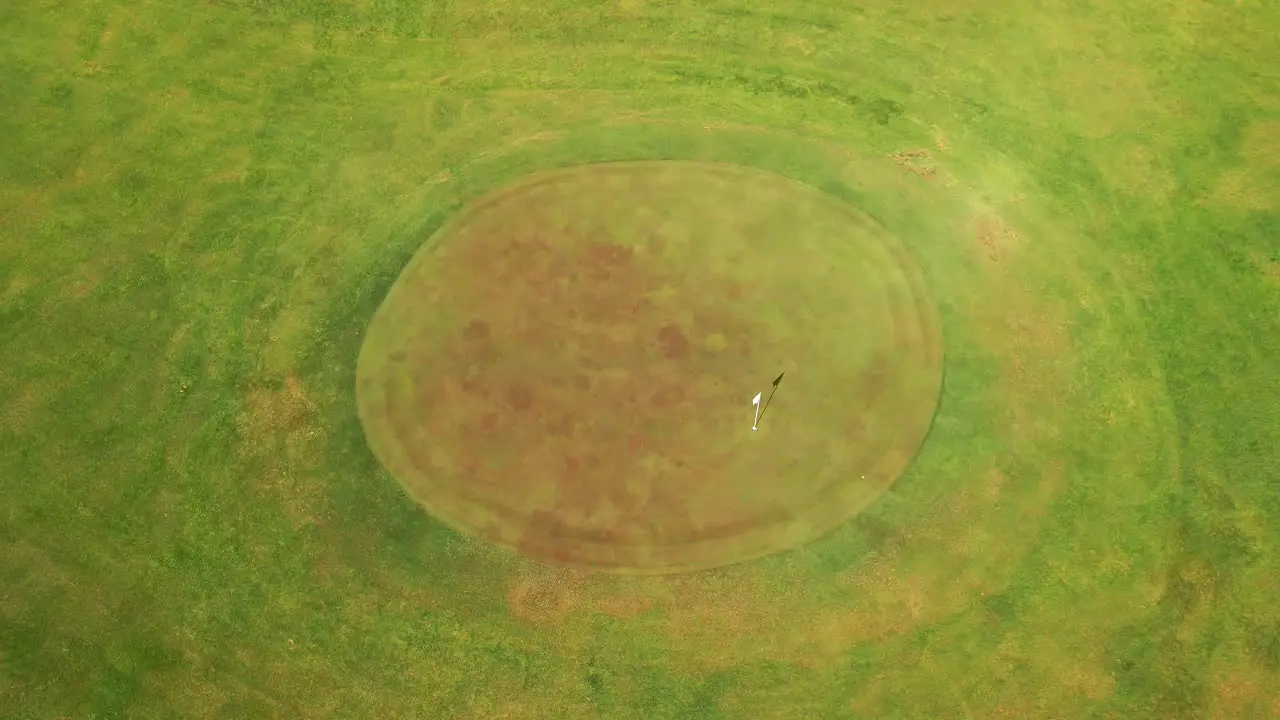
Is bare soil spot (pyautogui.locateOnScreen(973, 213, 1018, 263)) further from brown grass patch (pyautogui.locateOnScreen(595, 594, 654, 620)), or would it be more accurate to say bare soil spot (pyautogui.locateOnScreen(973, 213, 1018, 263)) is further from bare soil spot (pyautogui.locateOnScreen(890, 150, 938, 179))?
brown grass patch (pyautogui.locateOnScreen(595, 594, 654, 620))

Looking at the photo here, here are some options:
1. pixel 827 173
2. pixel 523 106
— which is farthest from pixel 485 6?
pixel 827 173

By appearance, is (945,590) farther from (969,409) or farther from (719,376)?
(719,376)

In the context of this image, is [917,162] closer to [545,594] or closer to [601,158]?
Result: [601,158]

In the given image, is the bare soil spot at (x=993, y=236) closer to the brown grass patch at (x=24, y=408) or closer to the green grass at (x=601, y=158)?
the green grass at (x=601, y=158)

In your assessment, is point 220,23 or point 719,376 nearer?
point 719,376

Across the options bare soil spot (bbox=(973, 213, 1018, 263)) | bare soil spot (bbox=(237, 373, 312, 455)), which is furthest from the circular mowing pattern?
bare soil spot (bbox=(973, 213, 1018, 263))

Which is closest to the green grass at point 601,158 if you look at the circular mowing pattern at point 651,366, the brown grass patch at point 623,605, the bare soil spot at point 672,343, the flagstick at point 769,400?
the brown grass patch at point 623,605
